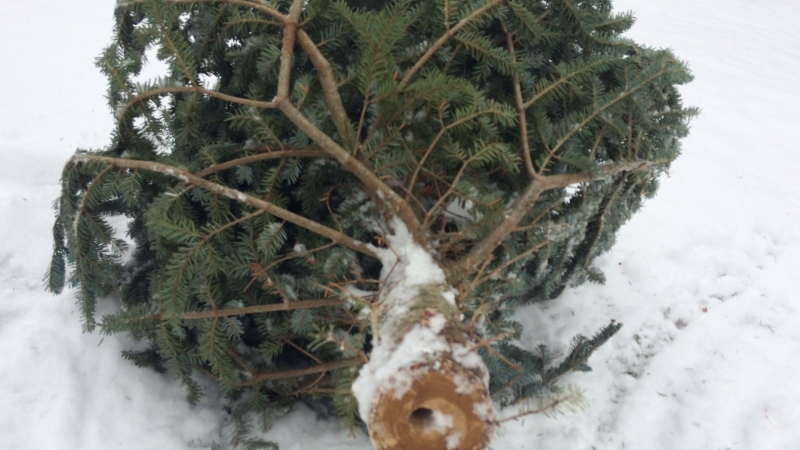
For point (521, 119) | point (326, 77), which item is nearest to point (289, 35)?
point (326, 77)

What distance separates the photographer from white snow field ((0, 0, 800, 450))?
1857 mm

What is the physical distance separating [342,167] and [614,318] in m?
1.58

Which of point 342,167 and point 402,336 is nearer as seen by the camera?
point 402,336

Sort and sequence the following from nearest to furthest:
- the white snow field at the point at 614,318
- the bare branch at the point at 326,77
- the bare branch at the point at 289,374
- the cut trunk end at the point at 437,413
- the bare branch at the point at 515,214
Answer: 1. the cut trunk end at the point at 437,413
2. the bare branch at the point at 515,214
3. the bare branch at the point at 326,77
4. the bare branch at the point at 289,374
5. the white snow field at the point at 614,318

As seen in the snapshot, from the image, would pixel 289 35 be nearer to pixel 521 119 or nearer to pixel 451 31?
pixel 451 31

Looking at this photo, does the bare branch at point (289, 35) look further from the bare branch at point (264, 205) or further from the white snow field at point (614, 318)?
the white snow field at point (614, 318)

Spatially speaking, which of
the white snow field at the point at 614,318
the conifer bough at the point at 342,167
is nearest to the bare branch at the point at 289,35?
the conifer bough at the point at 342,167

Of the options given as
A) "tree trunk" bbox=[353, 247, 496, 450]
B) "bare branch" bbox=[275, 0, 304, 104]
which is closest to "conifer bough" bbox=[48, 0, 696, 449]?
"bare branch" bbox=[275, 0, 304, 104]

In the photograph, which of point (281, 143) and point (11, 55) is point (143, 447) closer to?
point (281, 143)

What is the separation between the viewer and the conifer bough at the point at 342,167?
148 centimetres

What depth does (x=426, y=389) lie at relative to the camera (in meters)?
1.07

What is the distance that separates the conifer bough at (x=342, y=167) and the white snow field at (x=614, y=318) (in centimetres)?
20

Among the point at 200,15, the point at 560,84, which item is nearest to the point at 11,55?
the point at 200,15

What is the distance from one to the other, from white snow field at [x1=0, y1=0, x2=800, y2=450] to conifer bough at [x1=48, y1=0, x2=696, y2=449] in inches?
7.9
